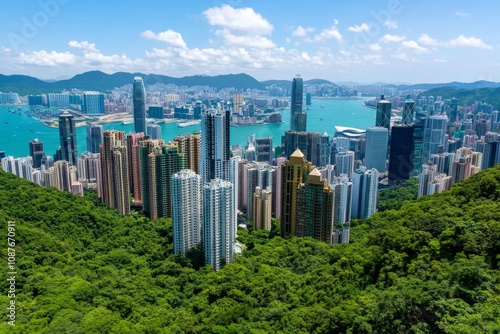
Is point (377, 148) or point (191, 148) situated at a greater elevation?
point (191, 148)

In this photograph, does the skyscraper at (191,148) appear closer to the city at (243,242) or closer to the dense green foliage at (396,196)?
the city at (243,242)

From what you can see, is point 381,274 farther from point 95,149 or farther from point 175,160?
point 95,149

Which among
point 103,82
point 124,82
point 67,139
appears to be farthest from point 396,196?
point 124,82

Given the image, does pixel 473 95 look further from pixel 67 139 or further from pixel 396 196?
pixel 67 139

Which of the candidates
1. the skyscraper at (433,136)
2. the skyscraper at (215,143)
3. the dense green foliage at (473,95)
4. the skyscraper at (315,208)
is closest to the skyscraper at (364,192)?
the skyscraper at (315,208)

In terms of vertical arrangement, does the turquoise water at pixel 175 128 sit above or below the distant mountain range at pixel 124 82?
below

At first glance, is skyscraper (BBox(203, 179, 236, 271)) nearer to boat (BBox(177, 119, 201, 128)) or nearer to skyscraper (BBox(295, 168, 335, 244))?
skyscraper (BBox(295, 168, 335, 244))

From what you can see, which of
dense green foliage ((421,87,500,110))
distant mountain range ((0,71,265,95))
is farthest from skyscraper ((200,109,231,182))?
distant mountain range ((0,71,265,95))
